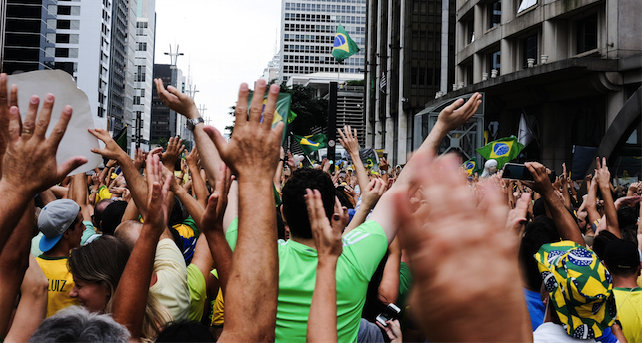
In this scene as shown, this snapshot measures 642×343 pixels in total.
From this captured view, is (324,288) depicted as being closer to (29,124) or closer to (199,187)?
(29,124)

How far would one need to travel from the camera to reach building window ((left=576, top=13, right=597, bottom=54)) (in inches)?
818

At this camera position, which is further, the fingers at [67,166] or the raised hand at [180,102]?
the raised hand at [180,102]

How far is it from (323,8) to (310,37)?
36.3 ft

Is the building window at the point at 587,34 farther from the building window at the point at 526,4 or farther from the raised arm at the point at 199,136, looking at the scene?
the raised arm at the point at 199,136

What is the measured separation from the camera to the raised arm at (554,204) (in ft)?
11.1

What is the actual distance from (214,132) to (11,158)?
70 centimetres

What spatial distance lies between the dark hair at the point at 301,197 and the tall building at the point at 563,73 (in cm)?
1421

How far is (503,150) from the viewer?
Result: 10953mm

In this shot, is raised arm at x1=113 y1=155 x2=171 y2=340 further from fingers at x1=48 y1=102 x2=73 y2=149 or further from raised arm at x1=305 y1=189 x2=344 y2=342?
raised arm at x1=305 y1=189 x2=344 y2=342

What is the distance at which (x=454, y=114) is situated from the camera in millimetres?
2836

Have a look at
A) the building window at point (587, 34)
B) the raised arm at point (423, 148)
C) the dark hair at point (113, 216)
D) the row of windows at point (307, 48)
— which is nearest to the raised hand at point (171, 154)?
the dark hair at point (113, 216)

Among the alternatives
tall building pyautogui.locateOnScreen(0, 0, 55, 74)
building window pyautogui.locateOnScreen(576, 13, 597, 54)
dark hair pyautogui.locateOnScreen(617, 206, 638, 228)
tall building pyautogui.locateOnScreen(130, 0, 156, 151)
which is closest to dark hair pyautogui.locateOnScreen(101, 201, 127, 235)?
dark hair pyautogui.locateOnScreen(617, 206, 638, 228)

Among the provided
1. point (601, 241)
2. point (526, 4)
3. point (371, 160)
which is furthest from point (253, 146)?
point (526, 4)

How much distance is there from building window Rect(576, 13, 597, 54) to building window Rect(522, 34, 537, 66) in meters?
2.60
